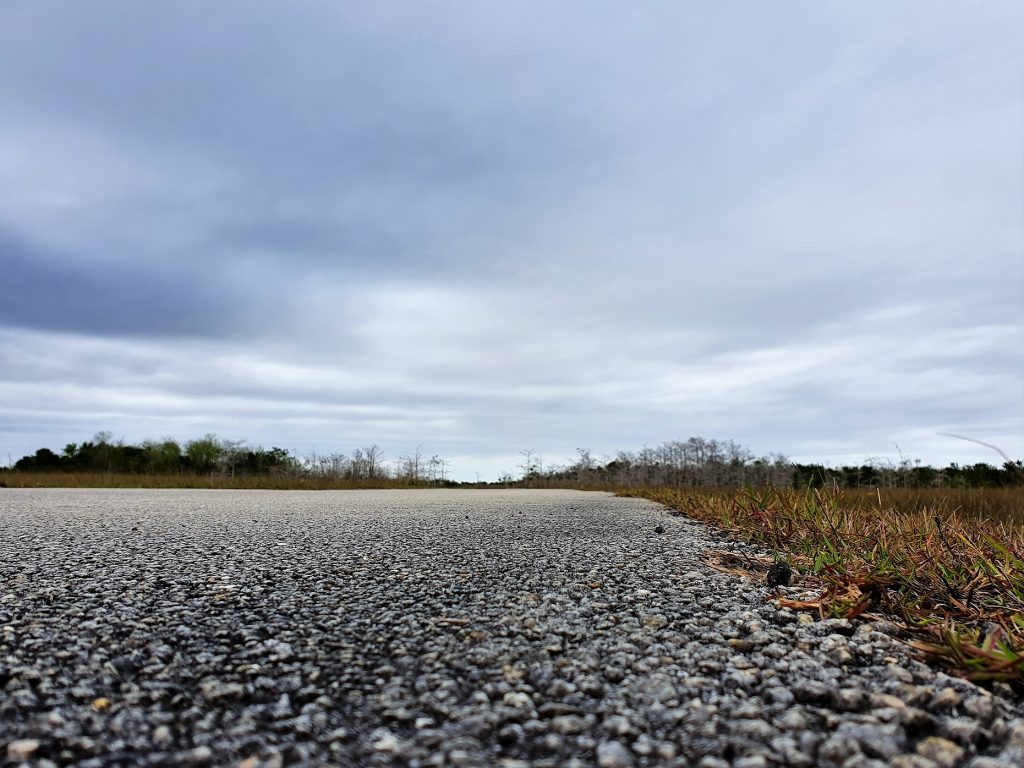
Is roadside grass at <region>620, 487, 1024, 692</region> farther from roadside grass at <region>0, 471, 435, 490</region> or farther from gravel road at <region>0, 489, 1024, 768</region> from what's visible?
roadside grass at <region>0, 471, 435, 490</region>

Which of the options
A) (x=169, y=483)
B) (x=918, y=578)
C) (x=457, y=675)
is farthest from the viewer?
(x=169, y=483)

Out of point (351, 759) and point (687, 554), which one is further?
point (687, 554)

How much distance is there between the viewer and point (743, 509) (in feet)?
18.1

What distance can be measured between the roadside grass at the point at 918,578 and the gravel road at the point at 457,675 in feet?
0.40

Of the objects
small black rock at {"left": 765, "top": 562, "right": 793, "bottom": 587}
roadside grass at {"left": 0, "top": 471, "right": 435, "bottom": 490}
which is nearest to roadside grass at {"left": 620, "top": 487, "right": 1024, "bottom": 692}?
small black rock at {"left": 765, "top": 562, "right": 793, "bottom": 587}

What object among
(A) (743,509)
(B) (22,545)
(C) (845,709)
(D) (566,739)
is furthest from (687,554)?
(B) (22,545)

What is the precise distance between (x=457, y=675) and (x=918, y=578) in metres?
2.29

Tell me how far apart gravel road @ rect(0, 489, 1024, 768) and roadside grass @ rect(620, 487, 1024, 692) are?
12cm

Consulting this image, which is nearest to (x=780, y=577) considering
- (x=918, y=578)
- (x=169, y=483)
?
(x=918, y=578)

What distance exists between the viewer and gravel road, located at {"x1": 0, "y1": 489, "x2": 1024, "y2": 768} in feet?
4.46

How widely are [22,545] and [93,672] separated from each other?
3.56 meters

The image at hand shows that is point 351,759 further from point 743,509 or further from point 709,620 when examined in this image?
point 743,509

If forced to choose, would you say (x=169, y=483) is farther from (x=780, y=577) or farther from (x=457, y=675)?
(x=457, y=675)

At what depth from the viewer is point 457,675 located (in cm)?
179
